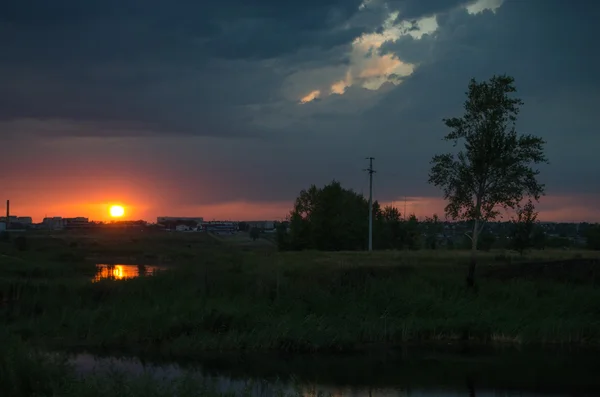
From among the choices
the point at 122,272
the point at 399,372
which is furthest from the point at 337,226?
the point at 399,372

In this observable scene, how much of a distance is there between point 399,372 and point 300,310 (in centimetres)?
762

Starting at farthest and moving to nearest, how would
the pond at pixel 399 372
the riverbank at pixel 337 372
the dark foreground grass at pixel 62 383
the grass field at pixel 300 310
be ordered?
the grass field at pixel 300 310 < the pond at pixel 399 372 < the riverbank at pixel 337 372 < the dark foreground grass at pixel 62 383

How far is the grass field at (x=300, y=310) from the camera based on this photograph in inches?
1055

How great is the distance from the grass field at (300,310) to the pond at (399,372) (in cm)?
200

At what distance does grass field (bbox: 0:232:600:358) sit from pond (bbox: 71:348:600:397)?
78.6 inches

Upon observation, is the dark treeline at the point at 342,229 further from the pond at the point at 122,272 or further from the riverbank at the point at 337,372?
the riverbank at the point at 337,372

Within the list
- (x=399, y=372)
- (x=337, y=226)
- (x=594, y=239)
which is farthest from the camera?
(x=337, y=226)

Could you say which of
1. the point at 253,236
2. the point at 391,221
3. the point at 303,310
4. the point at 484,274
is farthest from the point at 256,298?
the point at 253,236

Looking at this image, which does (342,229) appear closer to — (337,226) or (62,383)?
(337,226)

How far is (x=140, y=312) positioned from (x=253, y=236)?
150016mm

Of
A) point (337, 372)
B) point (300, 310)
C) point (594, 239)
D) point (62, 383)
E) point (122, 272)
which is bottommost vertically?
point (337, 372)

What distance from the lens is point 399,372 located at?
22.8 m

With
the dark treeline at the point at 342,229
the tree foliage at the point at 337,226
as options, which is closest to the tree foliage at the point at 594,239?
the dark treeline at the point at 342,229

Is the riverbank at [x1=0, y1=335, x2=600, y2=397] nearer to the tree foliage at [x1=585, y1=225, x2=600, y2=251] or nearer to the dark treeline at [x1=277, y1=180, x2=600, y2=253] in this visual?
the tree foliage at [x1=585, y1=225, x2=600, y2=251]
